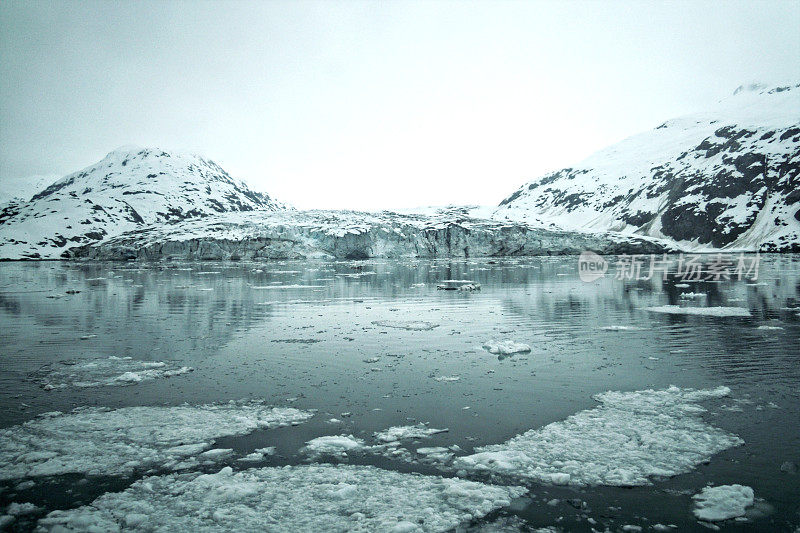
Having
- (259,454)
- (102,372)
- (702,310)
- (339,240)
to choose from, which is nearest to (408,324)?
(102,372)

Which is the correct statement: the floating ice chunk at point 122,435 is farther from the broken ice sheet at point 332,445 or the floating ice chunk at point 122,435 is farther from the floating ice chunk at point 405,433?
the floating ice chunk at point 405,433

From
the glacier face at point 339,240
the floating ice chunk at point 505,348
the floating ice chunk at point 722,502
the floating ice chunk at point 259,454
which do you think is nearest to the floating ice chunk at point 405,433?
the floating ice chunk at point 259,454

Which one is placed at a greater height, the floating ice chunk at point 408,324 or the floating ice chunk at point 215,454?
the floating ice chunk at point 408,324

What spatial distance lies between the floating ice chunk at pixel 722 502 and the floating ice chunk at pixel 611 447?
0.54m

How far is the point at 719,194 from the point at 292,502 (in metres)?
171

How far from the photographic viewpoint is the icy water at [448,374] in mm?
5531

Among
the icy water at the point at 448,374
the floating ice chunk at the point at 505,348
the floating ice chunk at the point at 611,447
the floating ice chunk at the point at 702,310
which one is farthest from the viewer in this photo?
the floating ice chunk at the point at 702,310

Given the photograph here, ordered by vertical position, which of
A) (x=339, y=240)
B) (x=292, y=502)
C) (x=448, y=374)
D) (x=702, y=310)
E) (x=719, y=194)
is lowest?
(x=292, y=502)

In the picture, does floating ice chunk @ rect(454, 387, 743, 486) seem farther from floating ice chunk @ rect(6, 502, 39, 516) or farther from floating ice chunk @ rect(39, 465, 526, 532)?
floating ice chunk @ rect(6, 502, 39, 516)

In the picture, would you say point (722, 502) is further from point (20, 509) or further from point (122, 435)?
point (122, 435)

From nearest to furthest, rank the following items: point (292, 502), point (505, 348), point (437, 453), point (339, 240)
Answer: point (292, 502)
point (437, 453)
point (505, 348)
point (339, 240)

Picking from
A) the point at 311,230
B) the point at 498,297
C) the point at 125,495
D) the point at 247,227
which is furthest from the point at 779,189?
the point at 125,495

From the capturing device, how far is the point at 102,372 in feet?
35.3

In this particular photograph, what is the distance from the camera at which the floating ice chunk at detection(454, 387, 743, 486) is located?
5961 mm
